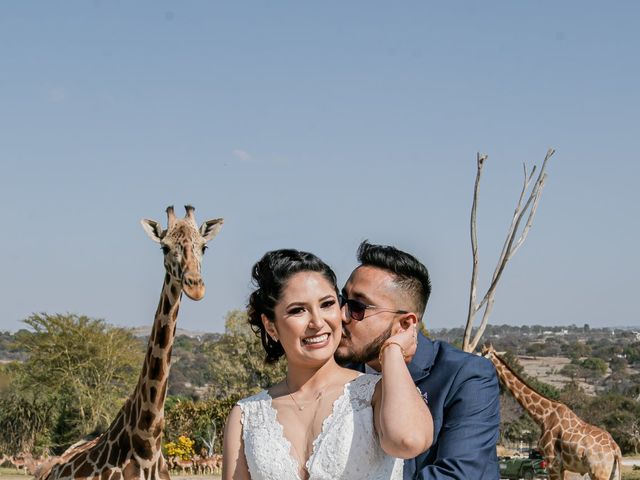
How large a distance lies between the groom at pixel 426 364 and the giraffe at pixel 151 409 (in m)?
2.92

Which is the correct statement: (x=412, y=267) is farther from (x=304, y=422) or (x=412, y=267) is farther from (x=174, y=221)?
(x=174, y=221)

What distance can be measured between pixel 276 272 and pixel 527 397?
33.7ft

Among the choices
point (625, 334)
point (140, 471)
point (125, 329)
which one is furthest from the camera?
point (625, 334)

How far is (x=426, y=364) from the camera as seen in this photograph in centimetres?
373

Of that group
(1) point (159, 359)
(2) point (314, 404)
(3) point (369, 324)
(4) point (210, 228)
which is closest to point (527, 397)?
(4) point (210, 228)

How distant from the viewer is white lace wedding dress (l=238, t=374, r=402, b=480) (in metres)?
2.99

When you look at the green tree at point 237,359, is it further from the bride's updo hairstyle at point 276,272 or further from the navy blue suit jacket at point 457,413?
the bride's updo hairstyle at point 276,272

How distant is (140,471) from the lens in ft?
21.6

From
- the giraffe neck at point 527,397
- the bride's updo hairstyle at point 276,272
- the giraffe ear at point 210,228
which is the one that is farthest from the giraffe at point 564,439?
the bride's updo hairstyle at point 276,272

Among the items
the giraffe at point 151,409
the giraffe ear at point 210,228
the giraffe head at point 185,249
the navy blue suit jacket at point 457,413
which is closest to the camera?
the navy blue suit jacket at point 457,413

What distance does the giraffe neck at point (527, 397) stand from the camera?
503 inches

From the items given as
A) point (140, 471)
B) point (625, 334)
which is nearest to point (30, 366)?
point (140, 471)

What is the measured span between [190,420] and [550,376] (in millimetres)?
38150

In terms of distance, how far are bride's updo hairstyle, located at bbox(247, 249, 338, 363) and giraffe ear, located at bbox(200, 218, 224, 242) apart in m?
3.92
